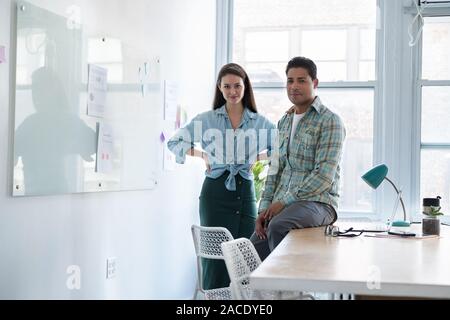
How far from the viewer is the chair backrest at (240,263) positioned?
1.87 metres

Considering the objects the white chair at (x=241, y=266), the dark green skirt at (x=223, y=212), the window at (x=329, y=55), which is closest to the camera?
the white chair at (x=241, y=266)

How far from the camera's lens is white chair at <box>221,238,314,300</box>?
185 centimetres

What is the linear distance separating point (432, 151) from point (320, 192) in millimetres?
2011

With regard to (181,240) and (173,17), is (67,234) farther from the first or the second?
(173,17)

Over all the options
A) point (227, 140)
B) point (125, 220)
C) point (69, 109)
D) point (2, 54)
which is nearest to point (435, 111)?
point (227, 140)

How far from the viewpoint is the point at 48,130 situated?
2.23 metres

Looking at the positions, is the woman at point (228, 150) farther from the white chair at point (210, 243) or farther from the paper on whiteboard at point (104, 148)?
the paper on whiteboard at point (104, 148)

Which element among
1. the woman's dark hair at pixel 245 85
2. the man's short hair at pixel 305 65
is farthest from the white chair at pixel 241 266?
the woman's dark hair at pixel 245 85

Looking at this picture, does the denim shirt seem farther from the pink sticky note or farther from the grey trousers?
the pink sticky note

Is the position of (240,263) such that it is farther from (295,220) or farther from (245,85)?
(245,85)

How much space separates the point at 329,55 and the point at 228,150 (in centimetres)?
146

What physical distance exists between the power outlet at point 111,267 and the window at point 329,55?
6.76ft

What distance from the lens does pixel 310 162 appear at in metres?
2.66

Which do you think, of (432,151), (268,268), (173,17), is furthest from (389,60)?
(268,268)
